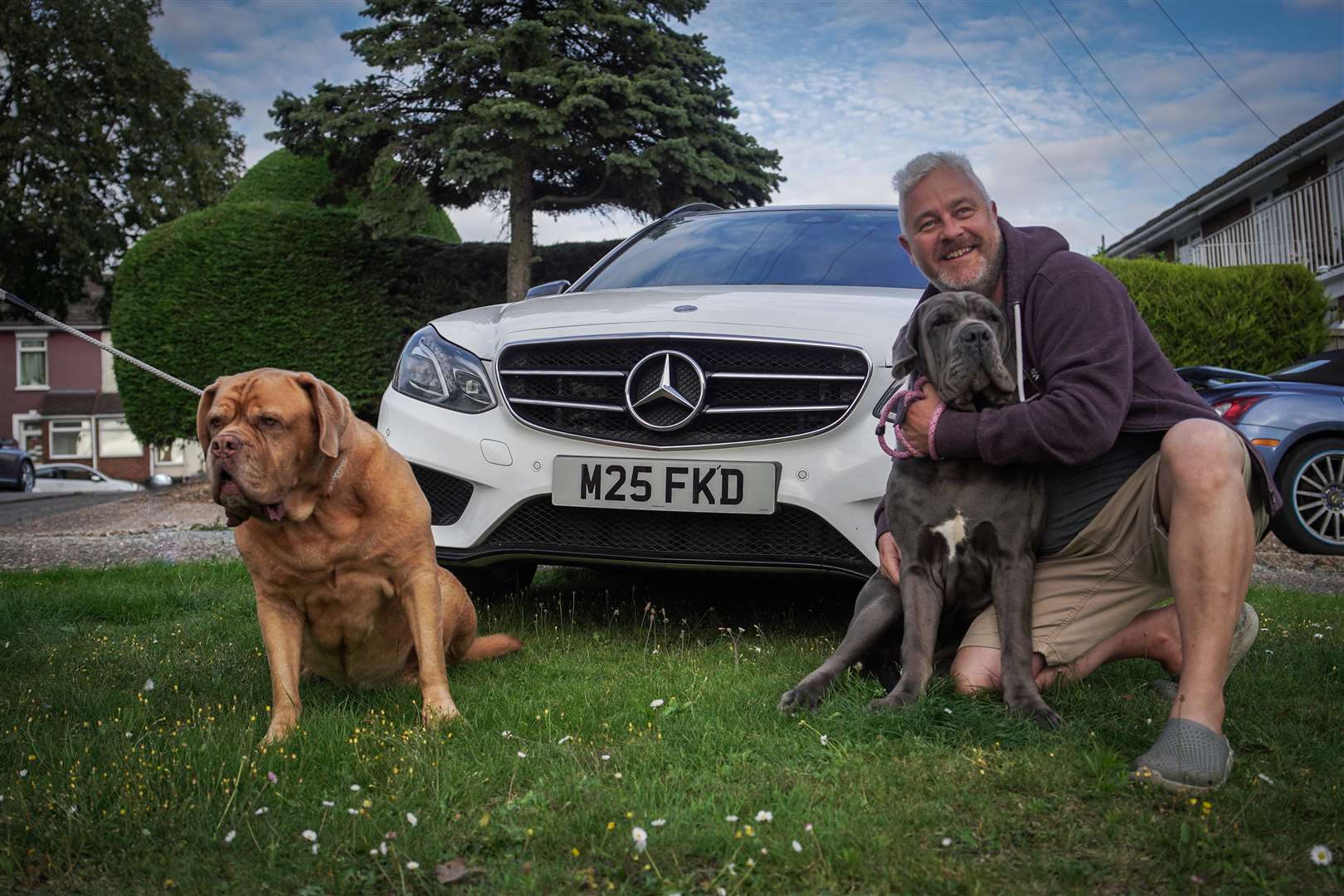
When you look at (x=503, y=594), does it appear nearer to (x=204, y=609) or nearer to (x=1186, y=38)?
(x=204, y=609)

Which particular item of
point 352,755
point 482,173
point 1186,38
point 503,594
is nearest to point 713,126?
point 482,173

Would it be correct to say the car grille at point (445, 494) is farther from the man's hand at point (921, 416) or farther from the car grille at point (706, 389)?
the man's hand at point (921, 416)

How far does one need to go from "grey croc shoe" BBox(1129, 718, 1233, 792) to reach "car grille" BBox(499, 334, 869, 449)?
151 centimetres

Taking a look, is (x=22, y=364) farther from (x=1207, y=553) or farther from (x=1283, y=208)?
(x=1207, y=553)

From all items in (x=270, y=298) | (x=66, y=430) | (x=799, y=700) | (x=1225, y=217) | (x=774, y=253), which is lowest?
(x=799, y=700)

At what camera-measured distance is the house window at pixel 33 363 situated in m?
41.0

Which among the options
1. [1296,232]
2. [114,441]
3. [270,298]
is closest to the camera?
[270,298]

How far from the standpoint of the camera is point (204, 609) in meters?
4.80

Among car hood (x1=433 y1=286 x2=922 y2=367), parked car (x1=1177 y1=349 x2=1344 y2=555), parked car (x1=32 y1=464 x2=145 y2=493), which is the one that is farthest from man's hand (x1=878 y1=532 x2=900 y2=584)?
parked car (x1=32 y1=464 x2=145 y2=493)

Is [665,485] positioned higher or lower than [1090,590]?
higher

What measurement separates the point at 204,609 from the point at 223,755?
2.59m

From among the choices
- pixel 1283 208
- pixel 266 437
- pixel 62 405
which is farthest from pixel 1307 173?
pixel 62 405

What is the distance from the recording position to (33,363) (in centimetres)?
4116

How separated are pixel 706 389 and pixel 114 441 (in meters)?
43.3
